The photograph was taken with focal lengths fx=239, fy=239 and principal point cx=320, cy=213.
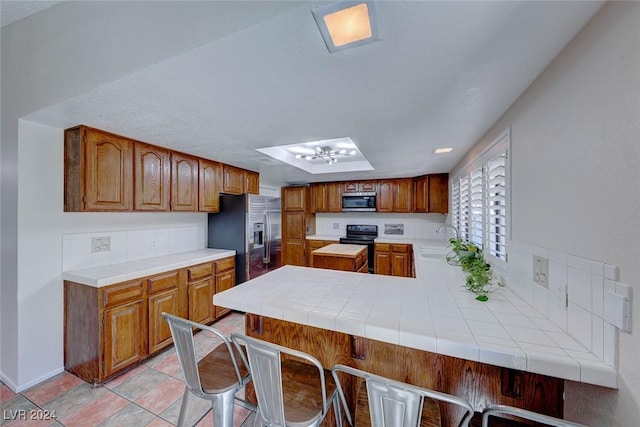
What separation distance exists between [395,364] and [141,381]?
2.13 m

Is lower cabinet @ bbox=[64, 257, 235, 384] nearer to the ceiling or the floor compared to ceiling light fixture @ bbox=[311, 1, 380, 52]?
nearer to the floor

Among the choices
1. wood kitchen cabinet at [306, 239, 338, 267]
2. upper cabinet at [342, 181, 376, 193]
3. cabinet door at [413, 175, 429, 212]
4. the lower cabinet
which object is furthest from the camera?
wood kitchen cabinet at [306, 239, 338, 267]

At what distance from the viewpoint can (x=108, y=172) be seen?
209 centimetres

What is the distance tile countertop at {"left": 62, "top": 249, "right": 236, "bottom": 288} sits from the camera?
1.96 metres

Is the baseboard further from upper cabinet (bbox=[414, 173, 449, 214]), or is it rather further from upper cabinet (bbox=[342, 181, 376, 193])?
upper cabinet (bbox=[414, 173, 449, 214])

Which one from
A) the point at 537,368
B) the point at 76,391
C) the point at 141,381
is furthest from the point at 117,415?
the point at 537,368

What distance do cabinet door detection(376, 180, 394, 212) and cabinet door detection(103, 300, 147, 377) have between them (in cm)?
382

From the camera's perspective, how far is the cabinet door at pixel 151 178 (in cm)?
233

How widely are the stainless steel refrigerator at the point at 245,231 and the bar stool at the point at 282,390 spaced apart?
2.26m

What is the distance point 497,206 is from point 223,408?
210cm

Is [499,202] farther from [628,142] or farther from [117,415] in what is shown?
[117,415]

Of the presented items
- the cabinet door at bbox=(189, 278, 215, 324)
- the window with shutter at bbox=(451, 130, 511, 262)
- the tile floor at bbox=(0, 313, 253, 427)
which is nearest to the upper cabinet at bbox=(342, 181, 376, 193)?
the window with shutter at bbox=(451, 130, 511, 262)

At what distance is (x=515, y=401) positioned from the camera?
108 cm

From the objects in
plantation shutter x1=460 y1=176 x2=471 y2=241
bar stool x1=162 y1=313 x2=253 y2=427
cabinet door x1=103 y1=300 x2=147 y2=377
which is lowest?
cabinet door x1=103 y1=300 x2=147 y2=377
